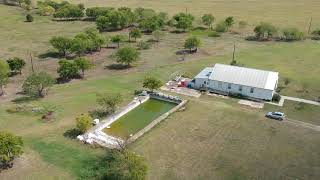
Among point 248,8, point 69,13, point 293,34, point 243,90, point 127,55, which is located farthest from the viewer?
point 248,8

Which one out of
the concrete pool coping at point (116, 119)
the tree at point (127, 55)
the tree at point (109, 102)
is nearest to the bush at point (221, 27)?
the tree at point (127, 55)

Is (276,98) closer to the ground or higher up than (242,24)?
closer to the ground

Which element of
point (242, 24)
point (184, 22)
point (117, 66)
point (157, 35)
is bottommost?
point (117, 66)

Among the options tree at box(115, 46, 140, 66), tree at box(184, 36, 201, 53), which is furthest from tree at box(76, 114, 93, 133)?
tree at box(184, 36, 201, 53)

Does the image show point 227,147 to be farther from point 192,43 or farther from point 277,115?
point 192,43

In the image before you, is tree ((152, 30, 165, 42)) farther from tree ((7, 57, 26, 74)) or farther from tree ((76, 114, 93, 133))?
tree ((76, 114, 93, 133))

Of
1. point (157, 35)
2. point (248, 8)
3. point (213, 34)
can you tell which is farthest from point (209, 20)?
point (248, 8)

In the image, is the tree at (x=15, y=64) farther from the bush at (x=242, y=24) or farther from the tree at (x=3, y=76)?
the bush at (x=242, y=24)

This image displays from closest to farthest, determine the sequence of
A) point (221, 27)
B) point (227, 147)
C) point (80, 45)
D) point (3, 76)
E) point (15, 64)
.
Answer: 1. point (227, 147)
2. point (3, 76)
3. point (15, 64)
4. point (80, 45)
5. point (221, 27)
